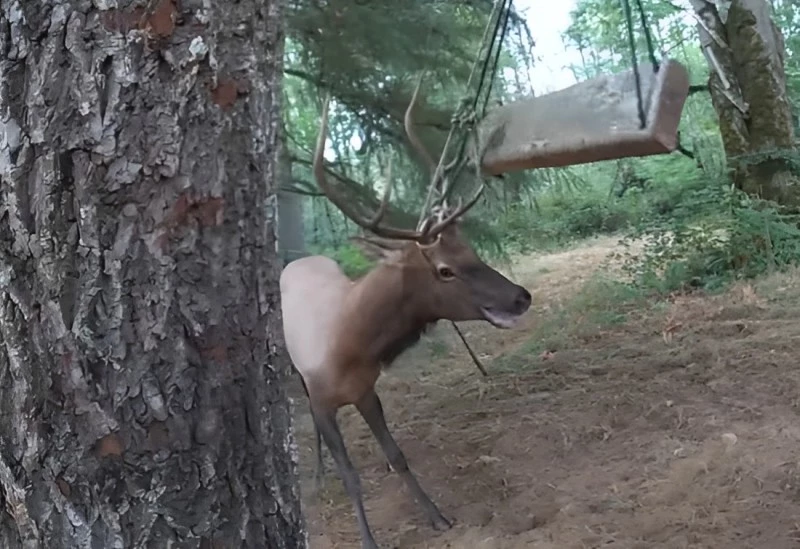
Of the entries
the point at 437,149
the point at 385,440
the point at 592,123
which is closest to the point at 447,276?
the point at 385,440

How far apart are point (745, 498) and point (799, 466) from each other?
1.02 feet

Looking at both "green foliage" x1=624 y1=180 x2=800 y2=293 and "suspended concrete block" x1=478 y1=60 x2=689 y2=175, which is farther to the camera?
"green foliage" x1=624 y1=180 x2=800 y2=293

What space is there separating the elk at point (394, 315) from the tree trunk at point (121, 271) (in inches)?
101

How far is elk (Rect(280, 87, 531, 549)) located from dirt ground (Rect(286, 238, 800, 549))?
1.13ft

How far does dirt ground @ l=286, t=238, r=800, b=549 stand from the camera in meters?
3.62

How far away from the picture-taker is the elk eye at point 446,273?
4203 millimetres

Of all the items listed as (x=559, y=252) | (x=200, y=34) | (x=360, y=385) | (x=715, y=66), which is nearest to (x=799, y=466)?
(x=360, y=385)

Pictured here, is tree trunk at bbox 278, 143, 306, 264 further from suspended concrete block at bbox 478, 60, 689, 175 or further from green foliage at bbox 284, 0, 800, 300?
suspended concrete block at bbox 478, 60, 689, 175

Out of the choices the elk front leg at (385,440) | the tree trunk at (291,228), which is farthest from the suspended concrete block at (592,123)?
the tree trunk at (291,228)

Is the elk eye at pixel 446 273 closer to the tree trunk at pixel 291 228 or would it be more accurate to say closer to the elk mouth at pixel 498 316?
the elk mouth at pixel 498 316

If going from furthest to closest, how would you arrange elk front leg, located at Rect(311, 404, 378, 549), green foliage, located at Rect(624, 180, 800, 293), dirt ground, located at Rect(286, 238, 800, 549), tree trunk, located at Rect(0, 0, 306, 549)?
green foliage, located at Rect(624, 180, 800, 293), elk front leg, located at Rect(311, 404, 378, 549), dirt ground, located at Rect(286, 238, 800, 549), tree trunk, located at Rect(0, 0, 306, 549)

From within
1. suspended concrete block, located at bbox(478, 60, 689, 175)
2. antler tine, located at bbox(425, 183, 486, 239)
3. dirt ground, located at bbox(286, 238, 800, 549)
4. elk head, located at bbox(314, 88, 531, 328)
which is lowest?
dirt ground, located at bbox(286, 238, 800, 549)

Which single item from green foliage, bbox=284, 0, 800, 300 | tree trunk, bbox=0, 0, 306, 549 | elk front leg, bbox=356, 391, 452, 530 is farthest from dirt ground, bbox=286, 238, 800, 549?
tree trunk, bbox=0, 0, 306, 549

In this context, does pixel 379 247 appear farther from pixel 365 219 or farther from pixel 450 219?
pixel 450 219
